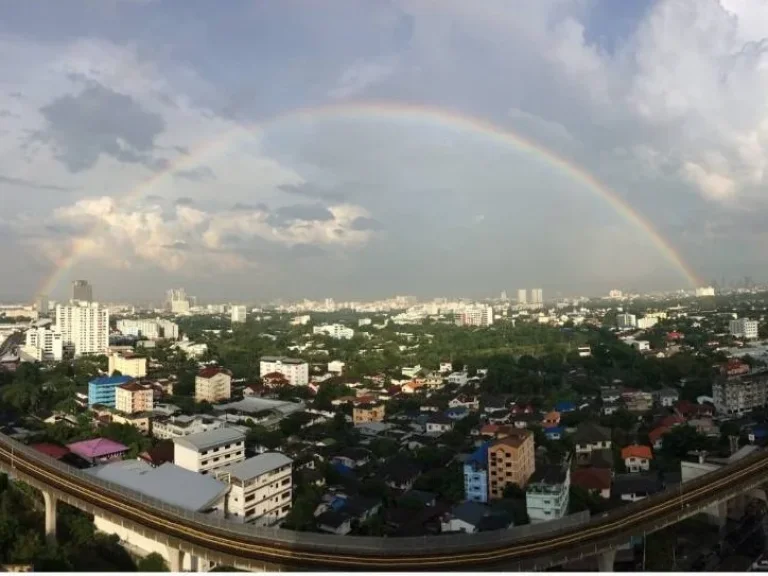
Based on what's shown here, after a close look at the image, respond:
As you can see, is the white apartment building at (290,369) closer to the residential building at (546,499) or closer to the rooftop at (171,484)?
the rooftop at (171,484)

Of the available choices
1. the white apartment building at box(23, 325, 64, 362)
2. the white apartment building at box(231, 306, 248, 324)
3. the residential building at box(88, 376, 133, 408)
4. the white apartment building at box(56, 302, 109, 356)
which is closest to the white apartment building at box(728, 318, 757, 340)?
the residential building at box(88, 376, 133, 408)

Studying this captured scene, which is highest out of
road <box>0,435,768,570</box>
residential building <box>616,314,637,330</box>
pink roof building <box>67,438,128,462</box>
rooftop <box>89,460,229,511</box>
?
residential building <box>616,314,637,330</box>

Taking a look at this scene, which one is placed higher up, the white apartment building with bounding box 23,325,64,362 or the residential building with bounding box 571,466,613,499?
the white apartment building with bounding box 23,325,64,362

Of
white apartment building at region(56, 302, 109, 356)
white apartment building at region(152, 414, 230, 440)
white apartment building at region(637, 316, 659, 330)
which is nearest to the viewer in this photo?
white apartment building at region(152, 414, 230, 440)

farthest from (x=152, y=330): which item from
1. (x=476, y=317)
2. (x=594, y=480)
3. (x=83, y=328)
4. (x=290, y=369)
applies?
(x=594, y=480)

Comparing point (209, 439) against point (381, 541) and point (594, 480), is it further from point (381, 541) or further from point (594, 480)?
point (594, 480)

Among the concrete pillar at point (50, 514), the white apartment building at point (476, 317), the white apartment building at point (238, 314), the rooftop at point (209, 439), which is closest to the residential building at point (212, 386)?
the rooftop at point (209, 439)

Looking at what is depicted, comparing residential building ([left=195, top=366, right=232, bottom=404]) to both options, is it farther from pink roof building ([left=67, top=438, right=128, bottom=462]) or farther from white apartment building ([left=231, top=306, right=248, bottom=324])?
white apartment building ([left=231, top=306, right=248, bottom=324])

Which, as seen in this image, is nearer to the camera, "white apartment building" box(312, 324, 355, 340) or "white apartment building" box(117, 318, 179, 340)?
"white apartment building" box(117, 318, 179, 340)
